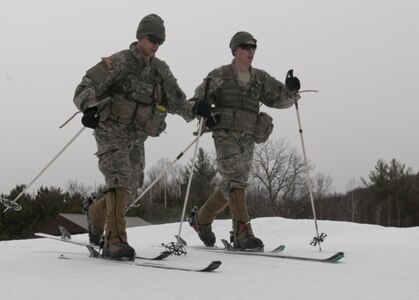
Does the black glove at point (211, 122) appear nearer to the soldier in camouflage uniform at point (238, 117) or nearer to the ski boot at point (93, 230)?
the soldier in camouflage uniform at point (238, 117)

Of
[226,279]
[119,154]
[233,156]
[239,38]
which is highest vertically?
[239,38]

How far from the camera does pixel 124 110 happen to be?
15.2ft

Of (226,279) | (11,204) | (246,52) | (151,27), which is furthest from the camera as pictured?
(246,52)

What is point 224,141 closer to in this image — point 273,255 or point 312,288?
point 273,255

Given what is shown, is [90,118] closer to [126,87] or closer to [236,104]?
[126,87]

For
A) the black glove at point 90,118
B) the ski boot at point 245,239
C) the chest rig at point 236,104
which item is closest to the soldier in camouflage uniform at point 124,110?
the black glove at point 90,118

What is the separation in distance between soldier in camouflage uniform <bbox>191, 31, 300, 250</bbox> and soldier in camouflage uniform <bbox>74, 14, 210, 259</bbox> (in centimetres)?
71

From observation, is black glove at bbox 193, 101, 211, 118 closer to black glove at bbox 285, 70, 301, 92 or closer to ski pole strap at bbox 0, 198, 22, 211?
black glove at bbox 285, 70, 301, 92

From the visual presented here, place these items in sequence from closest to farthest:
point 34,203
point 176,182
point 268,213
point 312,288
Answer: point 312,288, point 34,203, point 268,213, point 176,182

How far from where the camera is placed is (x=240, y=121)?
18.8 ft

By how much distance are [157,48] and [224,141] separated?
1414 mm

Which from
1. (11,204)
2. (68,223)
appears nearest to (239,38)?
(11,204)

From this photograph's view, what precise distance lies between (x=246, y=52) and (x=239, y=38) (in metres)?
0.18

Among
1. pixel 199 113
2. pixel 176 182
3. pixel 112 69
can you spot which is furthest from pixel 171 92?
pixel 176 182
